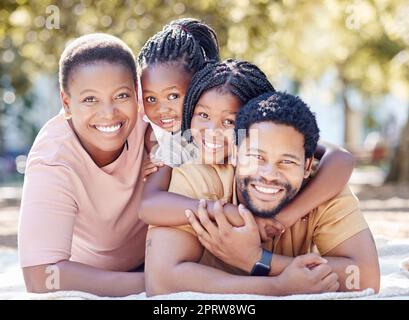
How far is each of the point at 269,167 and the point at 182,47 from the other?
1.05 metres

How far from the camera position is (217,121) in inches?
124

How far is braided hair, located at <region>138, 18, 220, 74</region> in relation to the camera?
11.8 feet

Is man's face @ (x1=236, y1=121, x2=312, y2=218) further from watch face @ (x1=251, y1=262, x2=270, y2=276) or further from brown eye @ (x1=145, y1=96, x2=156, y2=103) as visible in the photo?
brown eye @ (x1=145, y1=96, x2=156, y2=103)

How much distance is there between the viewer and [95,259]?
145 inches

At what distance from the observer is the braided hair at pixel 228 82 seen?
315cm

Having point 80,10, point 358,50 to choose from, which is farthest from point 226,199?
point 358,50

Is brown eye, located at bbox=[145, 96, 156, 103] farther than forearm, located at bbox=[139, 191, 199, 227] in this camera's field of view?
Yes

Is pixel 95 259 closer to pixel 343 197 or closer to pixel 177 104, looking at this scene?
pixel 177 104

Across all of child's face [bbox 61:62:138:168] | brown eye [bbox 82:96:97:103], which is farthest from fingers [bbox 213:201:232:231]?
brown eye [bbox 82:96:97:103]

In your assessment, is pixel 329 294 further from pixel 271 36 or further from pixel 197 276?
pixel 271 36

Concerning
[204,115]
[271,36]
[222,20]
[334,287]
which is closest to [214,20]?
[222,20]

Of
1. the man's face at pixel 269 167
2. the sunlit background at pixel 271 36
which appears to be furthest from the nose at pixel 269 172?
the sunlit background at pixel 271 36

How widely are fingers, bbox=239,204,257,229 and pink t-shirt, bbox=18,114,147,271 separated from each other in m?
0.83

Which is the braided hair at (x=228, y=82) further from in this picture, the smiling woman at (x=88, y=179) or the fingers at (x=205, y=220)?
the fingers at (x=205, y=220)
